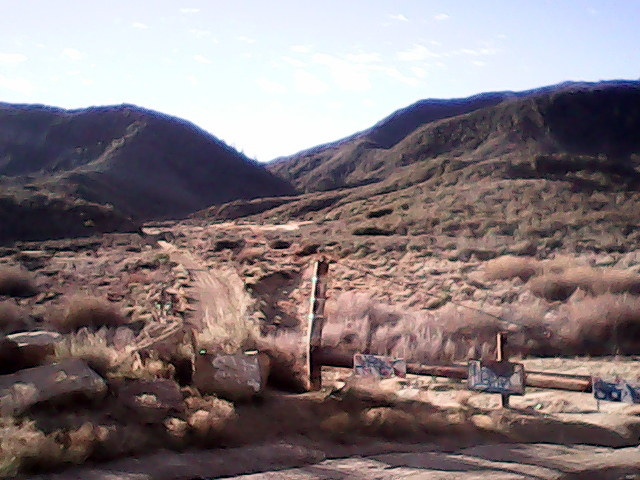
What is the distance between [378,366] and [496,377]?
49.5 inches

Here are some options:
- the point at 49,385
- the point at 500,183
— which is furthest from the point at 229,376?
the point at 500,183

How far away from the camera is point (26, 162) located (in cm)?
7100

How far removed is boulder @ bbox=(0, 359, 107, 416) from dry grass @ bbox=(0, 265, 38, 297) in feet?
45.2

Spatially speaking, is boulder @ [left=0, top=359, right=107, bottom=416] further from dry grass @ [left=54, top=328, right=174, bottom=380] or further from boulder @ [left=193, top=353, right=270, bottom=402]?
boulder @ [left=193, top=353, right=270, bottom=402]

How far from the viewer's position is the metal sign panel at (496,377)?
7277 millimetres

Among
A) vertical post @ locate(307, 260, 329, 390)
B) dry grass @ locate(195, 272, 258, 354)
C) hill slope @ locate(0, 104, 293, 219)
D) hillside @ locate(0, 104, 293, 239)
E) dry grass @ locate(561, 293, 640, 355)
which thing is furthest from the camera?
hill slope @ locate(0, 104, 293, 219)

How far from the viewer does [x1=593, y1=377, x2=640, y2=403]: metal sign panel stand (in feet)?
22.2

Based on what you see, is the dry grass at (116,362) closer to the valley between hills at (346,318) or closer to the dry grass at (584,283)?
the valley between hills at (346,318)

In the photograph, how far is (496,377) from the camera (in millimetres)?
7332

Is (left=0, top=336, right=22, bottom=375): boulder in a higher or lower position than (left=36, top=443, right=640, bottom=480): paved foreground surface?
higher

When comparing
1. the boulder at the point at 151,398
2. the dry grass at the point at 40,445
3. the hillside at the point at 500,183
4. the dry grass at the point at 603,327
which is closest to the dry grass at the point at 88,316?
the boulder at the point at 151,398

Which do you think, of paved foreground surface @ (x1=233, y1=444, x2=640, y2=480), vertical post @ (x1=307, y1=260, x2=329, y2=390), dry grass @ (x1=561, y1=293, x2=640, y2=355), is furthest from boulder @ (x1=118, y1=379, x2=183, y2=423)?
dry grass @ (x1=561, y1=293, x2=640, y2=355)

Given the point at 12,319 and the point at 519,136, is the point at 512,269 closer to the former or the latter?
the point at 12,319

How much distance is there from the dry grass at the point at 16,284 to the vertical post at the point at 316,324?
1319 centimetres
